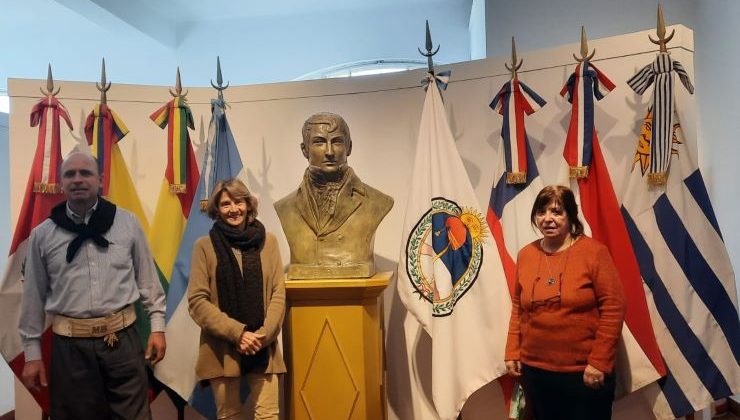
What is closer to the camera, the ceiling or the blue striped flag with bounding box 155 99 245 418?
the blue striped flag with bounding box 155 99 245 418

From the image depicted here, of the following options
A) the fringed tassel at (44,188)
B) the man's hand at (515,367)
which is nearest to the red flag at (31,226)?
the fringed tassel at (44,188)

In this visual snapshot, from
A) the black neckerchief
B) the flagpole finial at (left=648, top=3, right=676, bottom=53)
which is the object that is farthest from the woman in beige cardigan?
the flagpole finial at (left=648, top=3, right=676, bottom=53)

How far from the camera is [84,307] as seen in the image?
88.1 inches

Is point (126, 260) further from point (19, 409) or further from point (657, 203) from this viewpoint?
point (657, 203)

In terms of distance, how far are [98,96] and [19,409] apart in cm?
195

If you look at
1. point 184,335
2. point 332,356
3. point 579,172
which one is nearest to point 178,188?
point 184,335

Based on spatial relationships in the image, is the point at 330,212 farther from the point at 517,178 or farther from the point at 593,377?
the point at 593,377


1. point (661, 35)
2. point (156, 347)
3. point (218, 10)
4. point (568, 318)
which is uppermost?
point (218, 10)

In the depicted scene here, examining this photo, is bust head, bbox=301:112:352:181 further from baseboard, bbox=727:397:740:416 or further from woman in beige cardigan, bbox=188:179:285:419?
baseboard, bbox=727:397:740:416

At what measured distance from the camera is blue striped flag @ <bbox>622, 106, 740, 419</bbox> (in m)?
2.46

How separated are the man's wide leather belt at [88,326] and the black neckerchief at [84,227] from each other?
Result: 251 millimetres

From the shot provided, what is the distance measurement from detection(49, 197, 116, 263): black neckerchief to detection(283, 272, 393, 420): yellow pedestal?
0.84 metres

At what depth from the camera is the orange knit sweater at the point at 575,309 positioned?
2.08 metres

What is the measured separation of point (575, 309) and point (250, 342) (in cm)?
128
